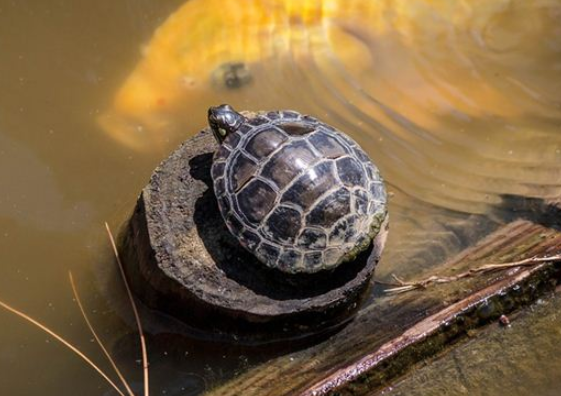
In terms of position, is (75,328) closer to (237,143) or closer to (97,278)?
(97,278)

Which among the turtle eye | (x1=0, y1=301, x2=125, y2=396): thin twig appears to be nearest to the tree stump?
(x1=0, y1=301, x2=125, y2=396): thin twig

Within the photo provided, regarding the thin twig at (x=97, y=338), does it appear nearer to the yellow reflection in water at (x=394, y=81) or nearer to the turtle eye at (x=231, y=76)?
the yellow reflection in water at (x=394, y=81)

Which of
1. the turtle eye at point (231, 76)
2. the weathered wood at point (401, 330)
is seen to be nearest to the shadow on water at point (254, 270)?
the weathered wood at point (401, 330)

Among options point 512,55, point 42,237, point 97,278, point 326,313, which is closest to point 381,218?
point 326,313

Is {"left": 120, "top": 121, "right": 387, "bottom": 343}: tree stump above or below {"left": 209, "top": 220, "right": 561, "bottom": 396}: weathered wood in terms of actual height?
above

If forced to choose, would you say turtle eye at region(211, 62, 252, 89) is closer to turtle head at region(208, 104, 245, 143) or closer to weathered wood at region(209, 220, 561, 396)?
turtle head at region(208, 104, 245, 143)

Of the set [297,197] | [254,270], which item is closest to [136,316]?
[254,270]

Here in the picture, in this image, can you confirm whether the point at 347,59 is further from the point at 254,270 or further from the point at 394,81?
the point at 254,270
